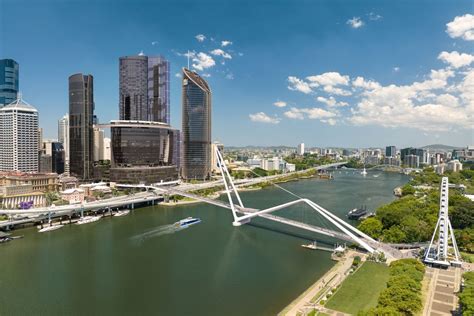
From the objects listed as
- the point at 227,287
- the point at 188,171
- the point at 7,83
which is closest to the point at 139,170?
the point at 188,171

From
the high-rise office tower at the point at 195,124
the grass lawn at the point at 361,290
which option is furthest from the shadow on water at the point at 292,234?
the high-rise office tower at the point at 195,124

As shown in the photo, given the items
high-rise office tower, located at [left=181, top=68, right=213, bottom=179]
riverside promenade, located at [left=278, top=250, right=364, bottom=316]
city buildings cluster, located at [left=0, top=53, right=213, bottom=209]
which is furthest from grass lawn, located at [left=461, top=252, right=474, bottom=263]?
high-rise office tower, located at [left=181, top=68, right=213, bottom=179]

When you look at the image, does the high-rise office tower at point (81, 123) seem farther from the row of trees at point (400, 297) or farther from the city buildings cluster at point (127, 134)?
the row of trees at point (400, 297)

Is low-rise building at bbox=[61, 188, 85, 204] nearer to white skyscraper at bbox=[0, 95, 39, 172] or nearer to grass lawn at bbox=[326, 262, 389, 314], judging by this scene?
white skyscraper at bbox=[0, 95, 39, 172]

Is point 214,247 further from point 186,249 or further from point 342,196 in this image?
point 342,196

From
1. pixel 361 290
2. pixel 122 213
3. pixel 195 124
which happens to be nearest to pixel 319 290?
pixel 361 290

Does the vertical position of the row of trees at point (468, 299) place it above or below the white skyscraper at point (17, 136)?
below
